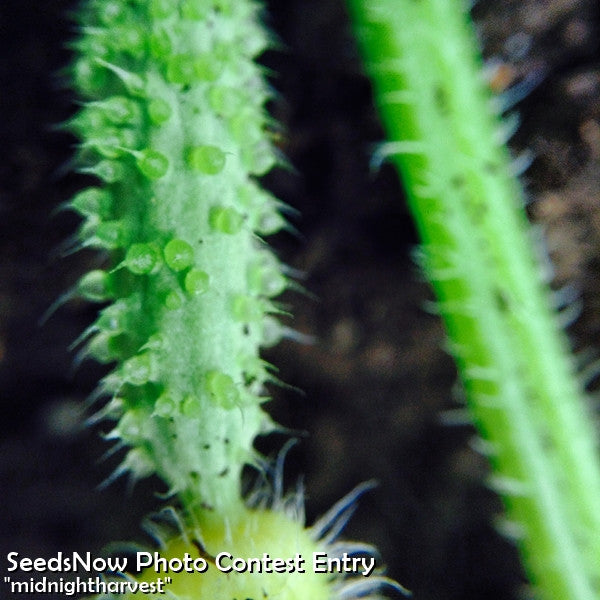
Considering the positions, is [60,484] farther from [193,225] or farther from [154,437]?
[193,225]

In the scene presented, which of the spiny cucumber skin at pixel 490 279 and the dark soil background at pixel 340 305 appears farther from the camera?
the dark soil background at pixel 340 305

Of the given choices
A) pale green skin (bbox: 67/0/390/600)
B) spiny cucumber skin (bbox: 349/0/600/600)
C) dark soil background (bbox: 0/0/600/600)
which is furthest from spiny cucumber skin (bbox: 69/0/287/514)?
dark soil background (bbox: 0/0/600/600)

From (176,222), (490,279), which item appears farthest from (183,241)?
(490,279)

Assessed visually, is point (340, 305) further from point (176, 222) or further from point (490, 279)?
point (176, 222)

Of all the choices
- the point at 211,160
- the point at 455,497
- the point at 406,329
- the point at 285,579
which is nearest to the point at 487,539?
the point at 455,497

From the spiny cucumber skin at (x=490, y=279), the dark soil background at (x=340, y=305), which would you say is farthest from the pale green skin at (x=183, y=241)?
the dark soil background at (x=340, y=305)

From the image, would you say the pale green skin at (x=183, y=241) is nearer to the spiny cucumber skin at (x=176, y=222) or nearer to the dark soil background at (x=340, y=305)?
the spiny cucumber skin at (x=176, y=222)
